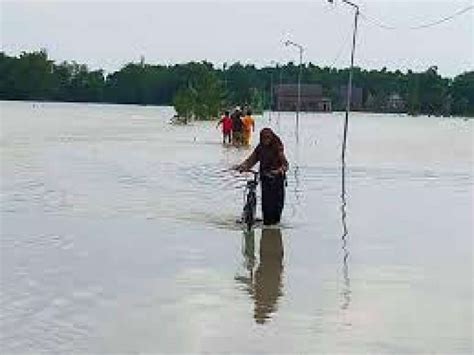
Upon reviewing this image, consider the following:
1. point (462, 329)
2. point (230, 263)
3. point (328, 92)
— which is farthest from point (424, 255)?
point (328, 92)

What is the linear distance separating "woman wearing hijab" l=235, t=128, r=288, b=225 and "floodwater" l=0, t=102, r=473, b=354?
595 mm

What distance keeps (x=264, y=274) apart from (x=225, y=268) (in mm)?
500

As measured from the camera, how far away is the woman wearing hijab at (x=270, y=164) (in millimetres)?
15023

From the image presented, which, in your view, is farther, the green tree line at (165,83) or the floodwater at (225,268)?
the green tree line at (165,83)

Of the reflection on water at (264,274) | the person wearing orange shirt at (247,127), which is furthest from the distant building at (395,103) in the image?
the reflection on water at (264,274)

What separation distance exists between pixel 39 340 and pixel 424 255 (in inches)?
260

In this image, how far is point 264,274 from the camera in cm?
1152

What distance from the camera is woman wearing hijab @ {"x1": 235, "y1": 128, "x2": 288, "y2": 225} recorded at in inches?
591

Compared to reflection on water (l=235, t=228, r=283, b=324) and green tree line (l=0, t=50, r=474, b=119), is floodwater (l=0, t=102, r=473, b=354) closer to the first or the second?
reflection on water (l=235, t=228, r=283, b=324)

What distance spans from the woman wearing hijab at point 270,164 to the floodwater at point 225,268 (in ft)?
1.95

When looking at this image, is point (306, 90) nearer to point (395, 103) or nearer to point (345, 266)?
point (395, 103)

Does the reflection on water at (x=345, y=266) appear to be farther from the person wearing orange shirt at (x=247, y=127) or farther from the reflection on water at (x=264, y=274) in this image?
the person wearing orange shirt at (x=247, y=127)

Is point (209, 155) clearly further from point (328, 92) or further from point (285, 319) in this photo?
point (328, 92)

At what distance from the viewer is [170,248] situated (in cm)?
1313
